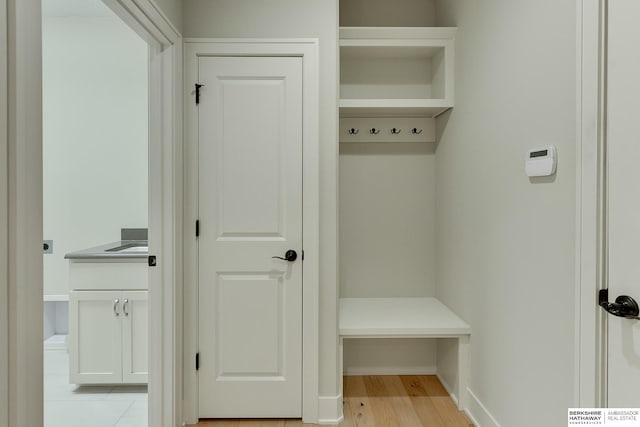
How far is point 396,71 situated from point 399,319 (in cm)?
171

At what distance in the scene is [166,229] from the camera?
2107 millimetres

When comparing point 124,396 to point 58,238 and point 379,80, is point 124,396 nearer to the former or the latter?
point 58,238

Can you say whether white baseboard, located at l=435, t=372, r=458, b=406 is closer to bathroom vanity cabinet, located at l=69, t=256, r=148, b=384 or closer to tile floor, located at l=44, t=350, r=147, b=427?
tile floor, located at l=44, t=350, r=147, b=427

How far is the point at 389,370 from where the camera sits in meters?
2.95

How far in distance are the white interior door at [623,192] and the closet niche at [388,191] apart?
1.57 metres

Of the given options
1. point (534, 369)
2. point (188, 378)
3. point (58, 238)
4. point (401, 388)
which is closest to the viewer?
point (534, 369)

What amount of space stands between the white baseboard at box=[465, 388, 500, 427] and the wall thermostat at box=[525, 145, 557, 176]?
50.4 inches

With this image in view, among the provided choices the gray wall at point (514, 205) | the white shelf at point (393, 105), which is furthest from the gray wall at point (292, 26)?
the gray wall at point (514, 205)

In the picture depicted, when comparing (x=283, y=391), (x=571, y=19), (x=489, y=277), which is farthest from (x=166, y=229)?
(x=571, y=19)

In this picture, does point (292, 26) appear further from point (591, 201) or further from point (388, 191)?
point (591, 201)

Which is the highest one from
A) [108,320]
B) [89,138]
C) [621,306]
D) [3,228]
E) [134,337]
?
[89,138]

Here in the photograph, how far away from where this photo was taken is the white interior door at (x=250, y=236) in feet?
7.41

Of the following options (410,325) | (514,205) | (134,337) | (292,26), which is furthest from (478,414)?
(292,26)

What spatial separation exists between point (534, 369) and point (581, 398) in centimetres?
31
